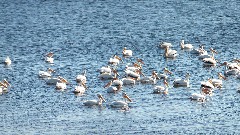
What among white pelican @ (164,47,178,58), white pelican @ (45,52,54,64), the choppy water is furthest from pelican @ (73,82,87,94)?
white pelican @ (164,47,178,58)

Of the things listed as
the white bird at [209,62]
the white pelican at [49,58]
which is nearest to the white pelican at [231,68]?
the white bird at [209,62]

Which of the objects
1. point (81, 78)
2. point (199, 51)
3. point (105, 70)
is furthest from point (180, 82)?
point (199, 51)

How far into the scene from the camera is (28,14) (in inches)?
3024

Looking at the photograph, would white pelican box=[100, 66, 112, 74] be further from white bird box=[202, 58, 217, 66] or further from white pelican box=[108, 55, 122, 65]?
white bird box=[202, 58, 217, 66]

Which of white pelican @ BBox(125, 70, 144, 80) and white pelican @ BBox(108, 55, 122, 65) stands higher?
white pelican @ BBox(108, 55, 122, 65)

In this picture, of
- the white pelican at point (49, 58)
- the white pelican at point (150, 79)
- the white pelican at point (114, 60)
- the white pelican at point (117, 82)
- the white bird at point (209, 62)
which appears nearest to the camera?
the white pelican at point (117, 82)

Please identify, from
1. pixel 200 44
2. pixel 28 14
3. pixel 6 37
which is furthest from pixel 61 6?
pixel 200 44

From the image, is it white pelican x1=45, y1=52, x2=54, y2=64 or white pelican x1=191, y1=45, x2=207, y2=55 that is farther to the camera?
white pelican x1=191, y1=45, x2=207, y2=55

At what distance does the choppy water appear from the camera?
48750 millimetres

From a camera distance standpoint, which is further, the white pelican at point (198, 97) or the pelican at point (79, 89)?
the pelican at point (79, 89)

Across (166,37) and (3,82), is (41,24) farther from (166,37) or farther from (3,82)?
(3,82)

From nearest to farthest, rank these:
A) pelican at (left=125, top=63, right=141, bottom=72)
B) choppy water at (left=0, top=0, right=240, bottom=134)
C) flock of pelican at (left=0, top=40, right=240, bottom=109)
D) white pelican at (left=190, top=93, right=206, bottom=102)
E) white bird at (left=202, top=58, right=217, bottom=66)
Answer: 1. choppy water at (left=0, top=0, right=240, bottom=134)
2. white pelican at (left=190, top=93, right=206, bottom=102)
3. flock of pelican at (left=0, top=40, right=240, bottom=109)
4. pelican at (left=125, top=63, right=141, bottom=72)
5. white bird at (left=202, top=58, right=217, bottom=66)

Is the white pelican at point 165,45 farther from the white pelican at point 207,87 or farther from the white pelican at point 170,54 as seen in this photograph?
the white pelican at point 207,87

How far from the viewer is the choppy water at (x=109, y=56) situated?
48.8 meters
